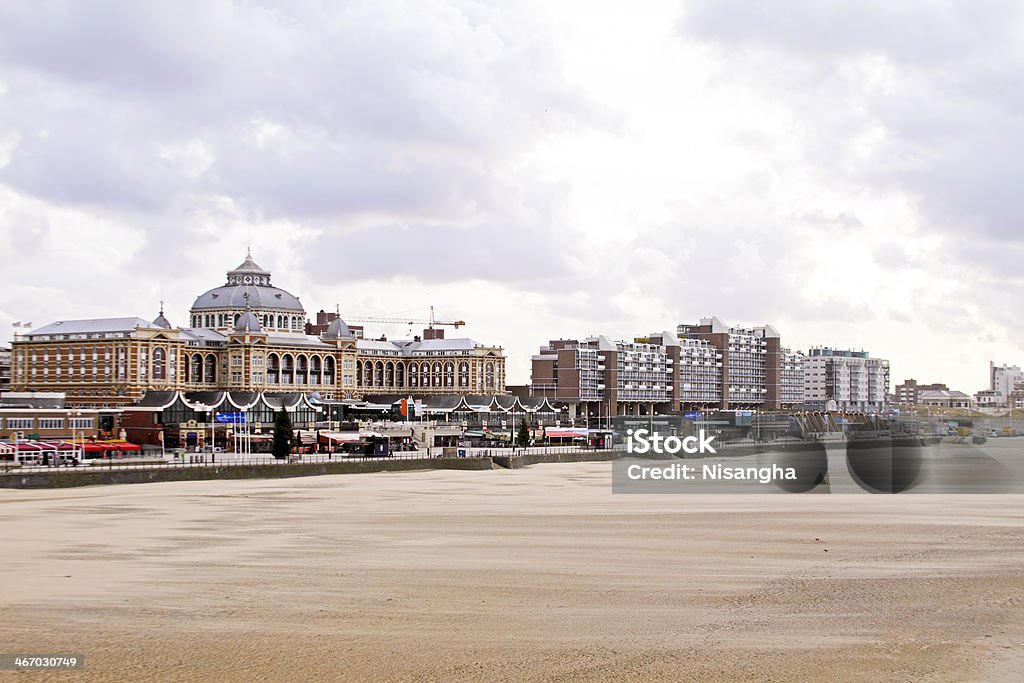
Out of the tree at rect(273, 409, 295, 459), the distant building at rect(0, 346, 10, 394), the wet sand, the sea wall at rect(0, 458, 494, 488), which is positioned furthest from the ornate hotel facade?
the wet sand

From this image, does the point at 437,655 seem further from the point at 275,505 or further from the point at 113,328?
the point at 113,328

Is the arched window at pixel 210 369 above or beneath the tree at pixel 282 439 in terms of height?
above

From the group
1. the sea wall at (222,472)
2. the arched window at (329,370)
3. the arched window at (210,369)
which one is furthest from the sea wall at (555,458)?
the arched window at (210,369)

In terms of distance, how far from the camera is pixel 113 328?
148 m

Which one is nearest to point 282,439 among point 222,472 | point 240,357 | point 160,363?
point 222,472

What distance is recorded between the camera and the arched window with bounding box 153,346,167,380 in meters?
149

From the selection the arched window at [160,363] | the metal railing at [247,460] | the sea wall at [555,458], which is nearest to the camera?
the metal railing at [247,460]

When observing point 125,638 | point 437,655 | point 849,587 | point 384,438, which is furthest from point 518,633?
point 384,438

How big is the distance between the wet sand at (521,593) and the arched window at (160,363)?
10145 cm

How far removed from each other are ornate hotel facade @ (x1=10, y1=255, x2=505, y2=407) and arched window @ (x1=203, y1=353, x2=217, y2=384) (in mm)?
137

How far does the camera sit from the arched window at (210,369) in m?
159

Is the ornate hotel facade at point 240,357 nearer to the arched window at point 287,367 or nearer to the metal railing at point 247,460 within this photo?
the arched window at point 287,367

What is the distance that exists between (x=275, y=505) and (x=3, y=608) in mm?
27456

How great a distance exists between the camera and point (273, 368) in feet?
534
